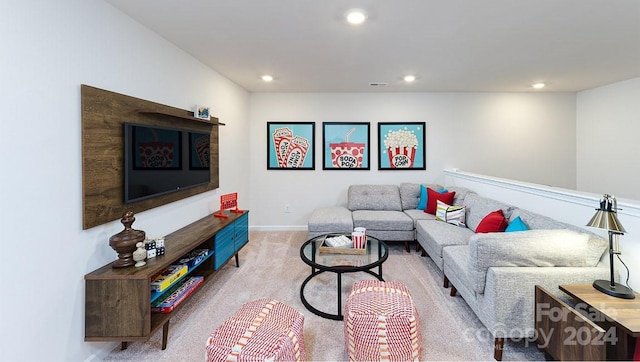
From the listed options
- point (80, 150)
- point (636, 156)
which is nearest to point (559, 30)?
point (636, 156)

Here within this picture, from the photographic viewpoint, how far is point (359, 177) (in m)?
4.64

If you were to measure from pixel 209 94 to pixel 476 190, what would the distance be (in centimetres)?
384

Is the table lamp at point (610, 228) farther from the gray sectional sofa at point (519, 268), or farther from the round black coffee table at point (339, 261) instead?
the round black coffee table at point (339, 261)

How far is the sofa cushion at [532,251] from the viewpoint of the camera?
1791 mm

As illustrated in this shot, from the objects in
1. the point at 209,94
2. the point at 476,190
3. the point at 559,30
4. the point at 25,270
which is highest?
the point at 559,30

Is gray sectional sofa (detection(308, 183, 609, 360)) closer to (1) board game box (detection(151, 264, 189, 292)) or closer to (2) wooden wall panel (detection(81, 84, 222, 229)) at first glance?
(1) board game box (detection(151, 264, 189, 292))

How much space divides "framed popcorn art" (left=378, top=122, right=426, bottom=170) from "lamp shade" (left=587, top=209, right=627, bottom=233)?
3.09 metres

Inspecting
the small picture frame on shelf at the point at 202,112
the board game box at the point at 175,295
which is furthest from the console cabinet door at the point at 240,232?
the small picture frame on shelf at the point at 202,112

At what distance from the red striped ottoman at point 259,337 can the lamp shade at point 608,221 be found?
185cm

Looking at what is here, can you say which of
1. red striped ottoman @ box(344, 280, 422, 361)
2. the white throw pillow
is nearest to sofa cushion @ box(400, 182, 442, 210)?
the white throw pillow

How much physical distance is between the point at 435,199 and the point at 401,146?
1134 mm

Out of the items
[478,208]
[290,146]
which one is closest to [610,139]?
[478,208]

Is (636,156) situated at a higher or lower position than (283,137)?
lower

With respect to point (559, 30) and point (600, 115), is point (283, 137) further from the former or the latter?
point (600, 115)
